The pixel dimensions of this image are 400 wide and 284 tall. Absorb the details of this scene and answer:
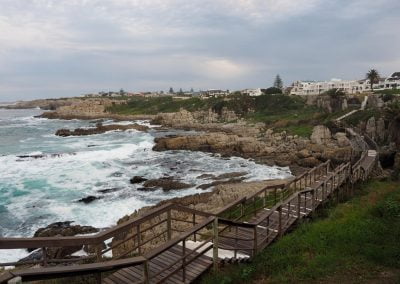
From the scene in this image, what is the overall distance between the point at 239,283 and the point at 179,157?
121 ft

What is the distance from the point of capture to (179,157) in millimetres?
44312

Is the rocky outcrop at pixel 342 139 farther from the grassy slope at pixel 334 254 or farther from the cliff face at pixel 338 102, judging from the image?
the grassy slope at pixel 334 254

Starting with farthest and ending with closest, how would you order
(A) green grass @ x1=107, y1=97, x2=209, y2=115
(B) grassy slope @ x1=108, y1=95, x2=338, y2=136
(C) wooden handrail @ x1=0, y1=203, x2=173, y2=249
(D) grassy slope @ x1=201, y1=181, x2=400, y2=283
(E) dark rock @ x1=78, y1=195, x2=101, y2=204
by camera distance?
1. (A) green grass @ x1=107, y1=97, x2=209, y2=115
2. (B) grassy slope @ x1=108, y1=95, x2=338, y2=136
3. (E) dark rock @ x1=78, y1=195, x2=101, y2=204
4. (D) grassy slope @ x1=201, y1=181, x2=400, y2=283
5. (C) wooden handrail @ x1=0, y1=203, x2=173, y2=249

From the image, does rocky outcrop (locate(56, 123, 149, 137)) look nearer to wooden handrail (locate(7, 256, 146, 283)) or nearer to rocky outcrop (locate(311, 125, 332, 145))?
rocky outcrop (locate(311, 125, 332, 145))

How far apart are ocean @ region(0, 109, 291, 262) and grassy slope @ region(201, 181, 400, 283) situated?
12.7 m

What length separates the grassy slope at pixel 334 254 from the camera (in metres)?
7.75

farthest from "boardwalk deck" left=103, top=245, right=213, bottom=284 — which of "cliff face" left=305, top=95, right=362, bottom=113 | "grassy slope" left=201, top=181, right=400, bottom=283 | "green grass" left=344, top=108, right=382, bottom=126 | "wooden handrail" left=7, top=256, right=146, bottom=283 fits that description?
"cliff face" left=305, top=95, right=362, bottom=113

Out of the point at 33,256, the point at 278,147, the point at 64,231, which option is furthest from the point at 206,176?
the point at 33,256

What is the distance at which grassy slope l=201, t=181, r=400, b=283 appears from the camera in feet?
25.4

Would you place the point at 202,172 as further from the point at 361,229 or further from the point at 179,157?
the point at 361,229

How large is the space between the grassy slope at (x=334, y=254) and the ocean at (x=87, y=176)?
41.5 ft

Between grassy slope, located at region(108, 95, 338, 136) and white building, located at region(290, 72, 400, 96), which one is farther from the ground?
white building, located at region(290, 72, 400, 96)

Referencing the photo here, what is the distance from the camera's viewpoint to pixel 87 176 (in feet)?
112

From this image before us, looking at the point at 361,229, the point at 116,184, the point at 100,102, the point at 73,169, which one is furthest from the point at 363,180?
the point at 100,102
